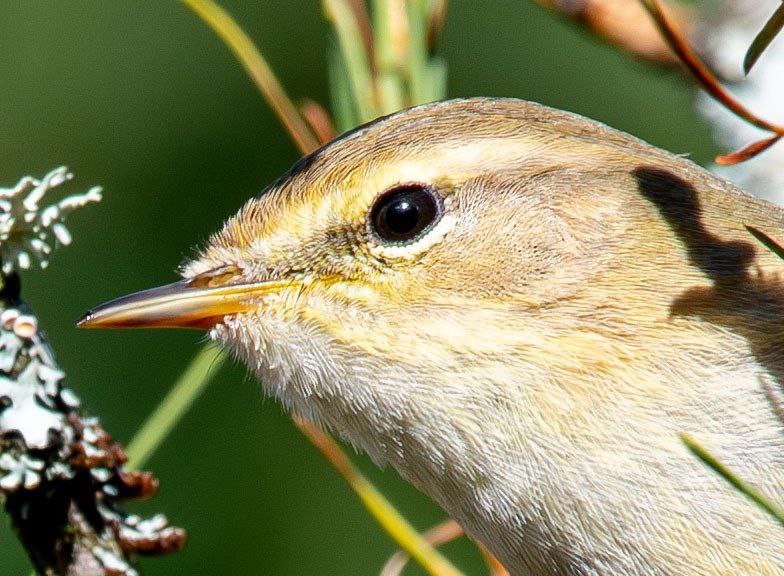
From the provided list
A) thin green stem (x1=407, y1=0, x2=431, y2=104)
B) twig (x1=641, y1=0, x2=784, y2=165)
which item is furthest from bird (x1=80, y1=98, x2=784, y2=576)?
twig (x1=641, y1=0, x2=784, y2=165)

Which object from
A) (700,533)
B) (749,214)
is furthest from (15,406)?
(749,214)

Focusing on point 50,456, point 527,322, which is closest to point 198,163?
point 527,322

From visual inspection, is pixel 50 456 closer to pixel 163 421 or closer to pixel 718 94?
pixel 163 421

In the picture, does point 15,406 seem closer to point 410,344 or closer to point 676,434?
point 410,344

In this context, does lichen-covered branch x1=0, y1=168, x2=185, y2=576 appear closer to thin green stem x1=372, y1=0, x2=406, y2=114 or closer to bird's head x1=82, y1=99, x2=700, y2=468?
bird's head x1=82, y1=99, x2=700, y2=468

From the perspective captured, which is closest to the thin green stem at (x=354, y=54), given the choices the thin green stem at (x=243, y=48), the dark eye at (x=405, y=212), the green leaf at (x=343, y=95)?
the green leaf at (x=343, y=95)
